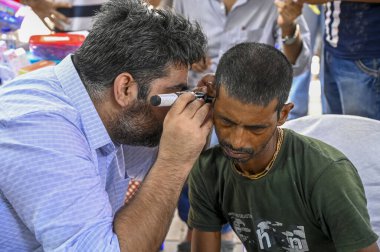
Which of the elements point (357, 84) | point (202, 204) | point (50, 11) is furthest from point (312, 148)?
point (50, 11)

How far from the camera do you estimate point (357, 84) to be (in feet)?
7.68

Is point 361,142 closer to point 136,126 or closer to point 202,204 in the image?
point 202,204

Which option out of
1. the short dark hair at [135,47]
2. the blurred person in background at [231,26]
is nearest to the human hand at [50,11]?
the blurred person in background at [231,26]

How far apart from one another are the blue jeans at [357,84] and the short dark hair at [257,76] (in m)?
1.03

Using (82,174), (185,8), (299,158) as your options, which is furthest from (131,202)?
(185,8)

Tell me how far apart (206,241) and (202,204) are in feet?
0.38

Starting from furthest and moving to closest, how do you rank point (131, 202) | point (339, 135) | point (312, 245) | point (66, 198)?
point (339, 135) < point (312, 245) < point (131, 202) < point (66, 198)

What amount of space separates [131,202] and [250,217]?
0.36 meters

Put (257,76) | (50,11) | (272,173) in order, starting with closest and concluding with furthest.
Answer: (257,76)
(272,173)
(50,11)

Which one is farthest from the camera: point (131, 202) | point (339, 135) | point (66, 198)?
point (339, 135)

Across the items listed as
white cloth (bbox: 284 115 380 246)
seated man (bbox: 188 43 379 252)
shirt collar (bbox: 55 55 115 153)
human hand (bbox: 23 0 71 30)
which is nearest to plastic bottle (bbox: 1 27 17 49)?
human hand (bbox: 23 0 71 30)

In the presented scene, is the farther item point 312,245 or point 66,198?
point 312,245

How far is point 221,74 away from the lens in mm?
1415

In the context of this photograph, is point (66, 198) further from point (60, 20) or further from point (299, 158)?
point (60, 20)
